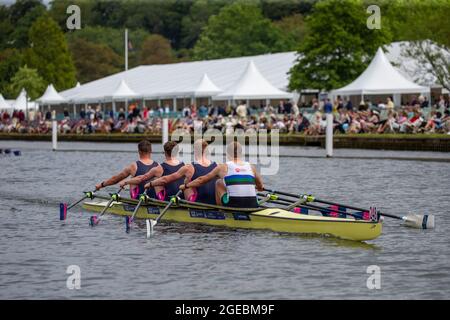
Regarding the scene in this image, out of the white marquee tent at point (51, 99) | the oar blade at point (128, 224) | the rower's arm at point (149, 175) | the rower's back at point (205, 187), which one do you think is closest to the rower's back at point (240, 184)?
the rower's back at point (205, 187)

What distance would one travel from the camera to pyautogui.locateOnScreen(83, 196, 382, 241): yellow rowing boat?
19.3 m

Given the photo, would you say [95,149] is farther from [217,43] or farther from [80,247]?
[217,43]

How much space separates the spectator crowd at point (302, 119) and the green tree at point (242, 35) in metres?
46.3

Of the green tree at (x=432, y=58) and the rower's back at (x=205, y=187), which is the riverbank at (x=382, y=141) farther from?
the rower's back at (x=205, y=187)

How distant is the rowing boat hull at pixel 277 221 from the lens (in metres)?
19.2

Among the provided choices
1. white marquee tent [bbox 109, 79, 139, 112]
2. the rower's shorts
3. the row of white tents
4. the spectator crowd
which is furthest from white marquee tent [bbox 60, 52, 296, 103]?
the rower's shorts

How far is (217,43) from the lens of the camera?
390ft

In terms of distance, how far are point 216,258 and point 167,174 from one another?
5105mm

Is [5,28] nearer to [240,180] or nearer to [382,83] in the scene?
[382,83]

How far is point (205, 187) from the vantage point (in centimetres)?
2203

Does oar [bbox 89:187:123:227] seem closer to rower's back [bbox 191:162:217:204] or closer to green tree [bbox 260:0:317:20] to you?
rower's back [bbox 191:162:217:204]
